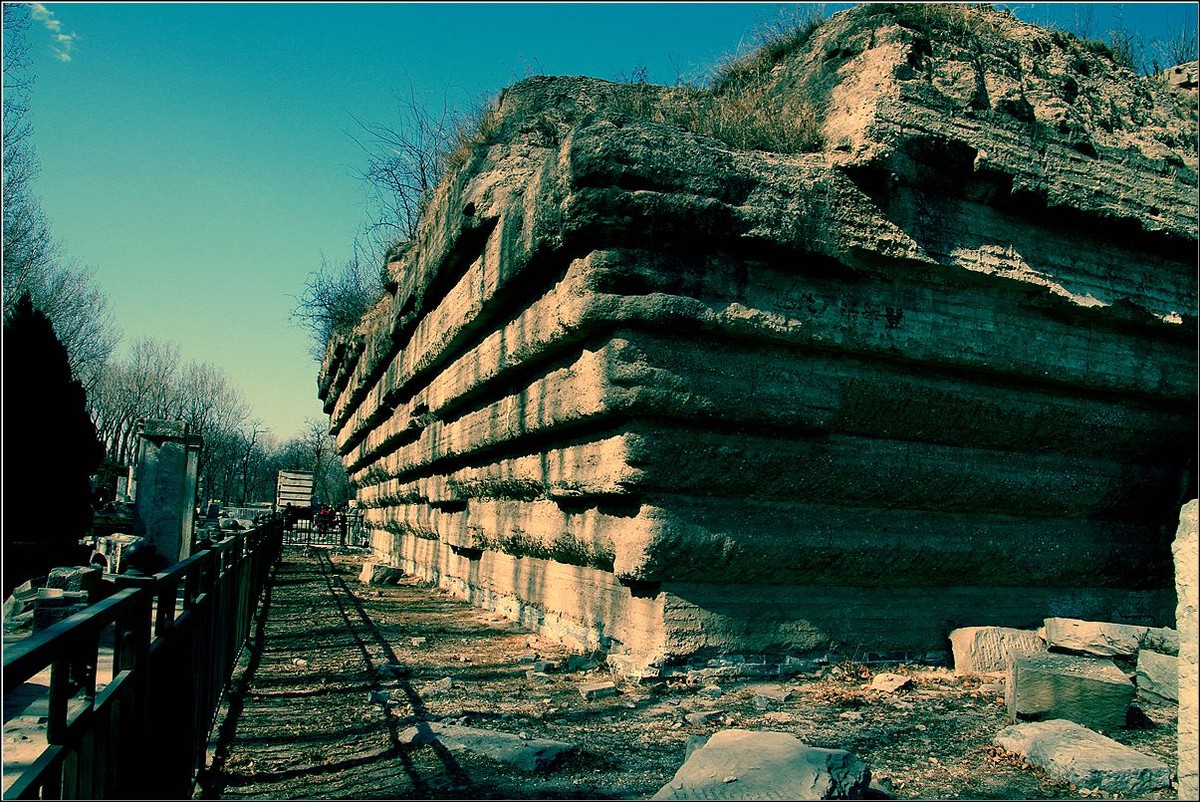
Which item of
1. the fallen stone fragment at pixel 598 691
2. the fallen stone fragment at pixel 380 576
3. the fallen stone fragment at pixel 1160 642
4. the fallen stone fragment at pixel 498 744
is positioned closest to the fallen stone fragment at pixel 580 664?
the fallen stone fragment at pixel 598 691

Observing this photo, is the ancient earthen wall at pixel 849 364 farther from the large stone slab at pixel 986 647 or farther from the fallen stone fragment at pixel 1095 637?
the fallen stone fragment at pixel 1095 637

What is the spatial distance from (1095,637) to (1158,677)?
62 centimetres

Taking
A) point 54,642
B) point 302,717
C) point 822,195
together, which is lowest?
point 302,717

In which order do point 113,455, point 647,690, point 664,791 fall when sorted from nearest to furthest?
point 664,791 < point 647,690 < point 113,455

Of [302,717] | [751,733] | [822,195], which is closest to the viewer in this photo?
[751,733]

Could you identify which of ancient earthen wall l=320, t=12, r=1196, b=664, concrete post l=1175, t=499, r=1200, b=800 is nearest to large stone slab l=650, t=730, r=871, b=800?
concrete post l=1175, t=499, r=1200, b=800

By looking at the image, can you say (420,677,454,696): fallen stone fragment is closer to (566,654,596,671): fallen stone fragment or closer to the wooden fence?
(566,654,596,671): fallen stone fragment

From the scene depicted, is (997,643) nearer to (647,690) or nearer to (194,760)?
(647,690)

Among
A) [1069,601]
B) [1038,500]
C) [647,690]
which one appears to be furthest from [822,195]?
[1069,601]

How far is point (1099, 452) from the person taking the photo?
6387 mm

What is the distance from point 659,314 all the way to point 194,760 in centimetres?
309

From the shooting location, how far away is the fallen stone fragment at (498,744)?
11.4 feet

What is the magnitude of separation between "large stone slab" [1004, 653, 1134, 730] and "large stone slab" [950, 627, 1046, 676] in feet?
4.02

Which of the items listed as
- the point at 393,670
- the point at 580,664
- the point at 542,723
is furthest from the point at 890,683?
the point at 393,670
